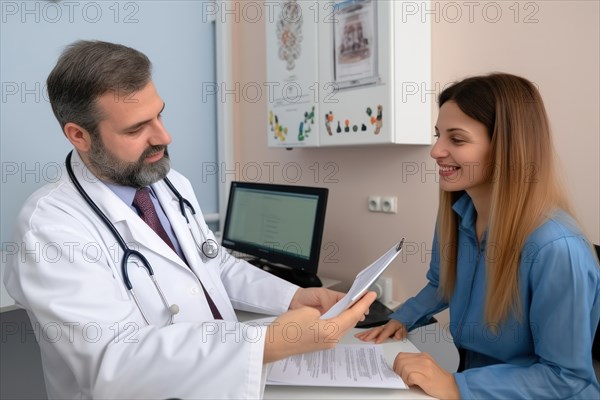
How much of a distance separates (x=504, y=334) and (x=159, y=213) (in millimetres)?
914

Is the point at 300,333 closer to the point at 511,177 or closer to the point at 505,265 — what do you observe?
the point at 505,265

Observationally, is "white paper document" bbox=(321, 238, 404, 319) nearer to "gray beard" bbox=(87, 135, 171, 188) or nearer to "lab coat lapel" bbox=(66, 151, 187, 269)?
"lab coat lapel" bbox=(66, 151, 187, 269)

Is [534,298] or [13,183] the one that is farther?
[13,183]

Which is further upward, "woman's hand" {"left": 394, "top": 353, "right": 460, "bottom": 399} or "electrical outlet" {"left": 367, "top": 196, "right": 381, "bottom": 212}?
"electrical outlet" {"left": 367, "top": 196, "right": 381, "bottom": 212}

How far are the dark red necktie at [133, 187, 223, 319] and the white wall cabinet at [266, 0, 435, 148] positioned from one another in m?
0.89

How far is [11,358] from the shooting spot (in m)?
2.12

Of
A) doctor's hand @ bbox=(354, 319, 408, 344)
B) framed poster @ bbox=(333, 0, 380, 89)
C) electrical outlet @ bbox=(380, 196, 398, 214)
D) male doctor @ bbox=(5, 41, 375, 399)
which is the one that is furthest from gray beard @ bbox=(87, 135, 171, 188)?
electrical outlet @ bbox=(380, 196, 398, 214)

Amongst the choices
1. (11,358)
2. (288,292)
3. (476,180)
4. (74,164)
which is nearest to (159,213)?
(74,164)

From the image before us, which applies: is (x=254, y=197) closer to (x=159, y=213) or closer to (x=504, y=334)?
(x=159, y=213)

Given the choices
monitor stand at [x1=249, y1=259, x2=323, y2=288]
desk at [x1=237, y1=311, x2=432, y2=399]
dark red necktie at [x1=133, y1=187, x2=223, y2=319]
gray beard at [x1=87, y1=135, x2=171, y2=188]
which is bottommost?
desk at [x1=237, y1=311, x2=432, y2=399]

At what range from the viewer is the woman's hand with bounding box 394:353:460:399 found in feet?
3.22

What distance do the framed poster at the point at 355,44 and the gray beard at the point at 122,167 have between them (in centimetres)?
90

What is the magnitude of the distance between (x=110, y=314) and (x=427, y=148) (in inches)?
54.7

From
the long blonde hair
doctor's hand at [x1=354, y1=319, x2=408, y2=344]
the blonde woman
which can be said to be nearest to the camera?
the blonde woman
